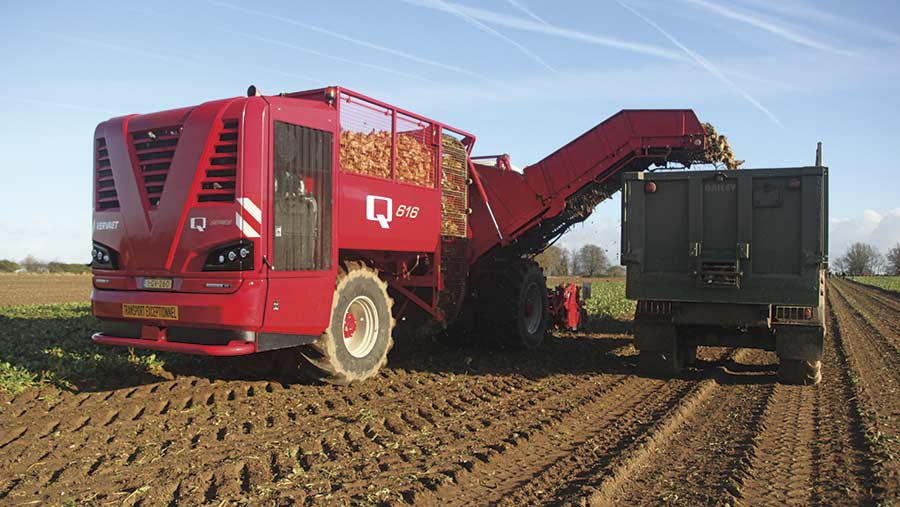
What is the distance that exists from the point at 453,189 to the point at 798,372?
5.31 meters

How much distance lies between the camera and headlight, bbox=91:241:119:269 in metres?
7.33

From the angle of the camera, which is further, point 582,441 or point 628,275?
Answer: point 628,275

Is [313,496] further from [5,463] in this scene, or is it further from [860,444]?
[860,444]

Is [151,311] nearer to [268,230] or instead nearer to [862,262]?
[268,230]

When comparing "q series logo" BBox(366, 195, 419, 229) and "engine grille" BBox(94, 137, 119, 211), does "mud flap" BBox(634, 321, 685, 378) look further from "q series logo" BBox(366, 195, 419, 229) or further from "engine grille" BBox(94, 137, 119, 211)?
"engine grille" BBox(94, 137, 119, 211)

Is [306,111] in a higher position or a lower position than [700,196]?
higher

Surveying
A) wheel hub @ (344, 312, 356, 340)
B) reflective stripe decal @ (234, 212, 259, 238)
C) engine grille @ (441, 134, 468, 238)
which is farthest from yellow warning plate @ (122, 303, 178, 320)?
engine grille @ (441, 134, 468, 238)

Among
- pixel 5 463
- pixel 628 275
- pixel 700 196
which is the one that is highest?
pixel 700 196

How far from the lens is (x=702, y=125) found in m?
10.6

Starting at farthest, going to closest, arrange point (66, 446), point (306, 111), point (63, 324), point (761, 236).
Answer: point (63, 324)
point (761, 236)
point (306, 111)
point (66, 446)

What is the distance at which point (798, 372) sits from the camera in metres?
8.87

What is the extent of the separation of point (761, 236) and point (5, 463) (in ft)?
27.2

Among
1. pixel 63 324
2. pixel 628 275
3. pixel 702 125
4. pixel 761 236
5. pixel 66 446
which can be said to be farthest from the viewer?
pixel 63 324

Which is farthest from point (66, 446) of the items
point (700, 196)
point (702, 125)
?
point (702, 125)
